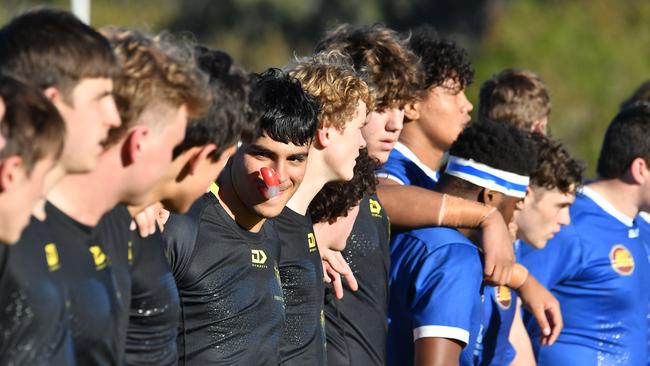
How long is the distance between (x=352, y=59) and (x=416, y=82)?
0.31 meters

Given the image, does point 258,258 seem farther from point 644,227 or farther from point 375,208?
point 644,227

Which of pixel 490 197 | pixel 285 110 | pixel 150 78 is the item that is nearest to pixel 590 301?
pixel 490 197

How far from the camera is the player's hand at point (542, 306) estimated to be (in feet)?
19.0

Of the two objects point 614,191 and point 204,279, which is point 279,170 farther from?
point 614,191

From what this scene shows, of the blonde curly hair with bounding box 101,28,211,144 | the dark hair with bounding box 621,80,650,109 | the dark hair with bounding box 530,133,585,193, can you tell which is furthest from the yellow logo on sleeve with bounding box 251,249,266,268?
the dark hair with bounding box 621,80,650,109

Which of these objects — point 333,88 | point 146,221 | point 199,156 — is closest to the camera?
point 199,156

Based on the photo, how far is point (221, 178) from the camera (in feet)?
15.0

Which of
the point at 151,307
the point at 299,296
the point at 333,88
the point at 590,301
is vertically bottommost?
the point at 590,301

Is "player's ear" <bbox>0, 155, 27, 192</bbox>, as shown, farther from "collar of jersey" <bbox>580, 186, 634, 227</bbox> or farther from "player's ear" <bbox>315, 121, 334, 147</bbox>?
"collar of jersey" <bbox>580, 186, 634, 227</bbox>

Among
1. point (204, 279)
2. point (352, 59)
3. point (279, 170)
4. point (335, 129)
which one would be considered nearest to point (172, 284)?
point (204, 279)

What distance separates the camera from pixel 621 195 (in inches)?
288

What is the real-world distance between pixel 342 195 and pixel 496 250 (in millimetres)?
840

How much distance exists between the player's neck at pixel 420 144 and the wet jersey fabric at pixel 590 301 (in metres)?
1.08

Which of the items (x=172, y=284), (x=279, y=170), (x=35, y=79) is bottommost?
(x=172, y=284)
